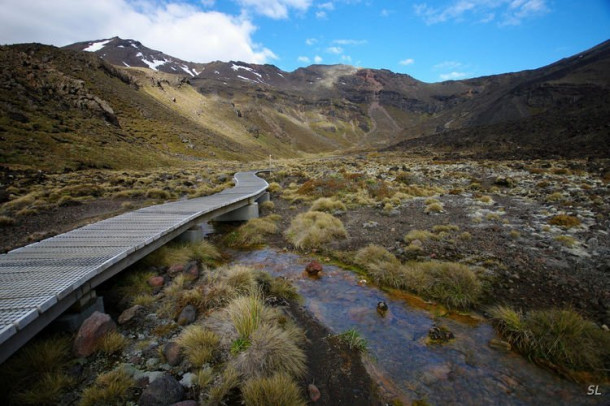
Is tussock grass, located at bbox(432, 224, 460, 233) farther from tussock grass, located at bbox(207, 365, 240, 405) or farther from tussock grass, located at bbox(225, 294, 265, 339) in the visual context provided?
tussock grass, located at bbox(207, 365, 240, 405)

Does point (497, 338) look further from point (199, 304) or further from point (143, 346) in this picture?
point (143, 346)

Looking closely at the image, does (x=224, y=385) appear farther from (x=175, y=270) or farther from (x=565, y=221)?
(x=565, y=221)

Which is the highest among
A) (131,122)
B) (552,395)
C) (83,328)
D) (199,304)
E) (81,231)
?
(131,122)

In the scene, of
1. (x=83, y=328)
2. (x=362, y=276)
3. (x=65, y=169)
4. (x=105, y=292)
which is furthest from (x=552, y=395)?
(x=65, y=169)

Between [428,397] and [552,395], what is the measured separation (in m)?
1.54

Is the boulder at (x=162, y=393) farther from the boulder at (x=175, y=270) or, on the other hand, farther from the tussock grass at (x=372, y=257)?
the tussock grass at (x=372, y=257)

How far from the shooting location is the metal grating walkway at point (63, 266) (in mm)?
3199

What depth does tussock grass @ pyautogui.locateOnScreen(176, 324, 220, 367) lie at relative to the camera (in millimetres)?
3721

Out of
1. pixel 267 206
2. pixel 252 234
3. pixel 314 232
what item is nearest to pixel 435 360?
pixel 314 232

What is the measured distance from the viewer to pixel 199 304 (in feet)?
16.9

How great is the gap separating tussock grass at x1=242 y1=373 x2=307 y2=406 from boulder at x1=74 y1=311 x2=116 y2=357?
219 cm

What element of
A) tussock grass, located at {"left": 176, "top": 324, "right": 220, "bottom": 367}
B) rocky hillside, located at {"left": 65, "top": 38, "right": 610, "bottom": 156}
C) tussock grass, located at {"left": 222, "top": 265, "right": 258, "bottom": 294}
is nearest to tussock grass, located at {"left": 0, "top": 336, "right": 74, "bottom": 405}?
tussock grass, located at {"left": 176, "top": 324, "right": 220, "bottom": 367}

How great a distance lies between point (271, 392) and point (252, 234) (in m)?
7.43

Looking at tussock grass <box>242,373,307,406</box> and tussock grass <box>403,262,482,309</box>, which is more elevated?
tussock grass <box>242,373,307,406</box>
